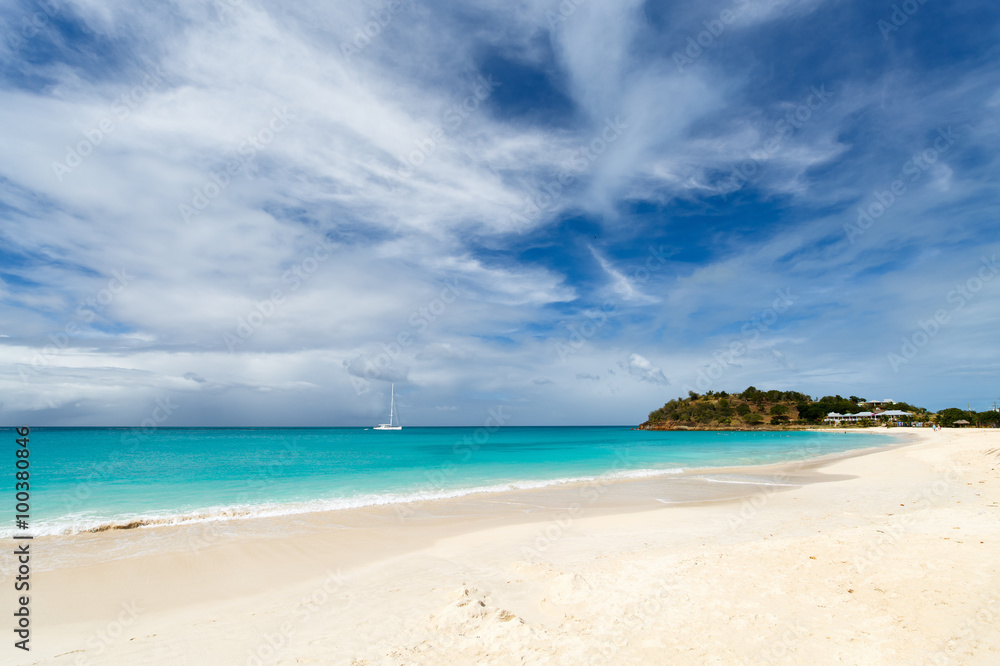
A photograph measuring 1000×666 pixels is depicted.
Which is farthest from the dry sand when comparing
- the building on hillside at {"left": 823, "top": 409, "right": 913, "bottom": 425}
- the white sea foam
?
the building on hillside at {"left": 823, "top": 409, "right": 913, "bottom": 425}

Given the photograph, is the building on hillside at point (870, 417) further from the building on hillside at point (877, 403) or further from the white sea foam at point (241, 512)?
the white sea foam at point (241, 512)

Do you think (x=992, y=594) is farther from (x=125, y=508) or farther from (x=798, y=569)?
(x=125, y=508)

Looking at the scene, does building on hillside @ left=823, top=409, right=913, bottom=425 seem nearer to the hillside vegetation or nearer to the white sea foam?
the hillside vegetation

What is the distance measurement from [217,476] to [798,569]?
1189 inches

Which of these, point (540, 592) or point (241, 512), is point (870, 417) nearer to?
point (540, 592)

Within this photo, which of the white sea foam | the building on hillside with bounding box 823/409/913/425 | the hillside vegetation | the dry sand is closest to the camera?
the dry sand

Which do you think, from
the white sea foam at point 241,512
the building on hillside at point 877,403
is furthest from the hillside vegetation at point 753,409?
→ the white sea foam at point 241,512

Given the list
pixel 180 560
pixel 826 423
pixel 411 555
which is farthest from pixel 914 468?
pixel 826 423

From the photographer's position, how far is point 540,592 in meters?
7.30

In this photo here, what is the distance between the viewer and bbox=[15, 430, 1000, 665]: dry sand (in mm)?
5219

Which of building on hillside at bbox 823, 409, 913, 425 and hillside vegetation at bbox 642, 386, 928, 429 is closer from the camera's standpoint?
building on hillside at bbox 823, 409, 913, 425

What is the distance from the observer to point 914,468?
25.6 meters

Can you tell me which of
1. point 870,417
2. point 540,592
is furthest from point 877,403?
point 540,592

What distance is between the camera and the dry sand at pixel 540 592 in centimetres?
522
